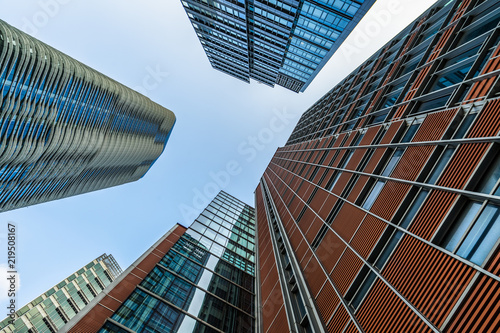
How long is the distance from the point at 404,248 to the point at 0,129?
6974cm

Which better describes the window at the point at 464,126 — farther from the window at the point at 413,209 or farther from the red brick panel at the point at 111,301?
the red brick panel at the point at 111,301

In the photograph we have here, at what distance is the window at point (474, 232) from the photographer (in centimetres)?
809

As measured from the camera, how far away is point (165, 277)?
20797 mm

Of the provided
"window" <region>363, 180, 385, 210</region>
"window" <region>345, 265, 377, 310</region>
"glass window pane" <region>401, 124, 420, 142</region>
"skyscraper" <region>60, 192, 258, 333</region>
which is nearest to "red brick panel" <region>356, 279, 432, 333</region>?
"window" <region>345, 265, 377, 310</region>

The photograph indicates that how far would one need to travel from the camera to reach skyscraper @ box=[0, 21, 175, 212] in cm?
5288

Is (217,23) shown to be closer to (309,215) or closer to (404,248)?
(309,215)

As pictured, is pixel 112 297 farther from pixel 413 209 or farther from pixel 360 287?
pixel 413 209

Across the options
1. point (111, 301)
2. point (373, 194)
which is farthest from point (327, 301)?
point (111, 301)

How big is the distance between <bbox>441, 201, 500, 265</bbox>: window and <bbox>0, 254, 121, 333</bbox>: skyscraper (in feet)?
286

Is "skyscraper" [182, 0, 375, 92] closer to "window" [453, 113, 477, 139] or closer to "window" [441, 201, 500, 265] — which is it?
"window" [453, 113, 477, 139]

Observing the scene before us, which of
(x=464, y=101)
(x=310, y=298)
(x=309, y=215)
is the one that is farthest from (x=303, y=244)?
(x=464, y=101)

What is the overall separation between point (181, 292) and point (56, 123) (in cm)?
6705

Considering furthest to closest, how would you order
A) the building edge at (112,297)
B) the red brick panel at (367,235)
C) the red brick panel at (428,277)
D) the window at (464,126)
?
the building edge at (112,297) < the red brick panel at (367,235) < the window at (464,126) < the red brick panel at (428,277)

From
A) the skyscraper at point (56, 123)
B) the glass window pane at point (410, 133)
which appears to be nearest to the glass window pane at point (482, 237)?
the glass window pane at point (410, 133)
